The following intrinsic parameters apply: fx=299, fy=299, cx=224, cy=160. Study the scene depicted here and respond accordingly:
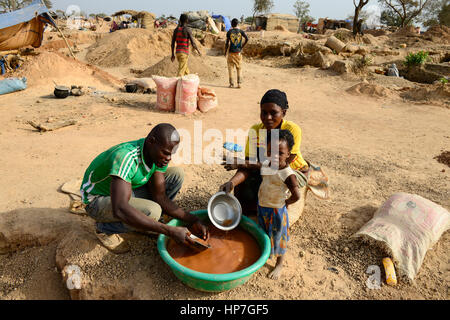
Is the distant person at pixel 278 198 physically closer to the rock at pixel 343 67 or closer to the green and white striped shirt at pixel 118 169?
the green and white striped shirt at pixel 118 169

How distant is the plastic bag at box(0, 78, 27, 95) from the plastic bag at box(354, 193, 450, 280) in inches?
317

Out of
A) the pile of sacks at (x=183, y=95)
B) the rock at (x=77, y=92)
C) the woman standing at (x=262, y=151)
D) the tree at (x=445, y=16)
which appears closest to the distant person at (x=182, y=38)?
the pile of sacks at (x=183, y=95)

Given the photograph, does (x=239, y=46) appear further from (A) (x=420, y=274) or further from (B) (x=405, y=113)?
(A) (x=420, y=274)

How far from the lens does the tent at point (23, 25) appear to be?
8.53 meters

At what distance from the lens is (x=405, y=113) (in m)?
6.41

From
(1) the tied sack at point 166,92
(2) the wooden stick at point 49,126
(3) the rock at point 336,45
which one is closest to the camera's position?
(2) the wooden stick at point 49,126

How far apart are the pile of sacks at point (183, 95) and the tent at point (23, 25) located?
5.75 metres

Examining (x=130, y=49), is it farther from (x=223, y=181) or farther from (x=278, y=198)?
(x=278, y=198)

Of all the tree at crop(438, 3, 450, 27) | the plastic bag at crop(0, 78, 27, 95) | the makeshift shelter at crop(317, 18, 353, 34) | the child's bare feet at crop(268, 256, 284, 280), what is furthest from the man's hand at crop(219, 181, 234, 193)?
the tree at crop(438, 3, 450, 27)

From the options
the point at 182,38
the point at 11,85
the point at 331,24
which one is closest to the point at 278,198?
the point at 182,38

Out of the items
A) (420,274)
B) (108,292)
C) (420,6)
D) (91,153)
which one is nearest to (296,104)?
(91,153)

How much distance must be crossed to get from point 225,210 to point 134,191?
0.68 metres
